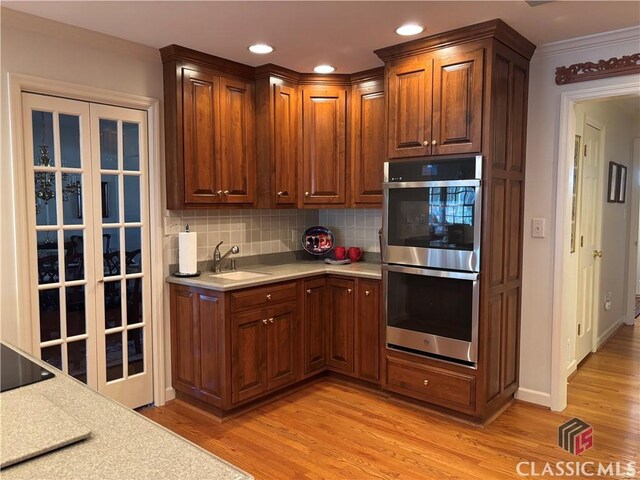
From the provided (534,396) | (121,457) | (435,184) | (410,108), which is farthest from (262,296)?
(121,457)

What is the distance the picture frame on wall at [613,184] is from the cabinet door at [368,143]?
2.46 m

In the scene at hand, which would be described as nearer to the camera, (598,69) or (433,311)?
(598,69)

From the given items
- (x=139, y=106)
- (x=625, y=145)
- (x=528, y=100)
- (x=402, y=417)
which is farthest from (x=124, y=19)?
(x=625, y=145)

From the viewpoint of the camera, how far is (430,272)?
3.10m

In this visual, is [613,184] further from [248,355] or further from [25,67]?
[25,67]

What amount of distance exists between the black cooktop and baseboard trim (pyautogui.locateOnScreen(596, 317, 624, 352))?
4.76 m

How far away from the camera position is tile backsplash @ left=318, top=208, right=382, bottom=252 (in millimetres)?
4191

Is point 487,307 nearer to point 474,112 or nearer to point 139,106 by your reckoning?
point 474,112

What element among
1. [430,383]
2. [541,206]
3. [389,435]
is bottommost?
Result: [389,435]

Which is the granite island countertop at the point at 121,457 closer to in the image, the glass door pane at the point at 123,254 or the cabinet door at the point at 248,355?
the cabinet door at the point at 248,355

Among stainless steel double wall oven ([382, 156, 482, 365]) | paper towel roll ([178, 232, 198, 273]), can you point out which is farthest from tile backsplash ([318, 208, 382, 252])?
paper towel roll ([178, 232, 198, 273])

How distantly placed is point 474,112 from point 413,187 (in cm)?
59

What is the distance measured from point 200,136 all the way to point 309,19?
1.13 meters

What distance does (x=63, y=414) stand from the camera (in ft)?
3.65
